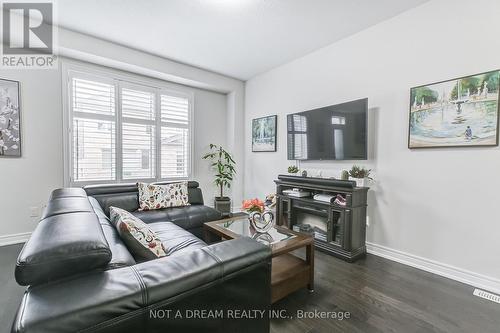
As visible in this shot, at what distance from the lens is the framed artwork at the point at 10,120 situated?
9.46 ft

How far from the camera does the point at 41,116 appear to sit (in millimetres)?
3137

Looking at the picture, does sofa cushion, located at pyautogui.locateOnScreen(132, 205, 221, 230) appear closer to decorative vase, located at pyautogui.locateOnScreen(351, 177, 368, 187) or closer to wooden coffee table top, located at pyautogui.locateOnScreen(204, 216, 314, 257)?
wooden coffee table top, located at pyautogui.locateOnScreen(204, 216, 314, 257)

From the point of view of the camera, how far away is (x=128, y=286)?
796mm

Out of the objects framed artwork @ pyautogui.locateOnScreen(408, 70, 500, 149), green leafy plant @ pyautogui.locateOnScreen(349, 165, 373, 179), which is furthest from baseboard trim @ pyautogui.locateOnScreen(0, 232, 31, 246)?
framed artwork @ pyautogui.locateOnScreen(408, 70, 500, 149)

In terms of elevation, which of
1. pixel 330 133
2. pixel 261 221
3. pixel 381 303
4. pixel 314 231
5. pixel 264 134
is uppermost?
pixel 264 134

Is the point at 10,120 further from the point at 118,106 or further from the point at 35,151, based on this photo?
the point at 118,106

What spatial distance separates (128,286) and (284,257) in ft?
5.31

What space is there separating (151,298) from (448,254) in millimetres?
2721

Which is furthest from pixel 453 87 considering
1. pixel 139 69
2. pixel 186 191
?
pixel 139 69

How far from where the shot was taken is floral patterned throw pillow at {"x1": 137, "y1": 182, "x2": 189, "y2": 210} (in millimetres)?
3086

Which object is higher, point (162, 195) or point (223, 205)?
point (162, 195)

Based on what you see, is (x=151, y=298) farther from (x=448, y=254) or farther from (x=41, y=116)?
(x=41, y=116)

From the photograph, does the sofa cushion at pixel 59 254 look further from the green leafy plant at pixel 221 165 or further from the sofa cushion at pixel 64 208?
the green leafy plant at pixel 221 165

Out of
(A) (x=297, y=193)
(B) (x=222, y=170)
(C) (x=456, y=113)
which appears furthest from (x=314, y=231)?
(B) (x=222, y=170)
